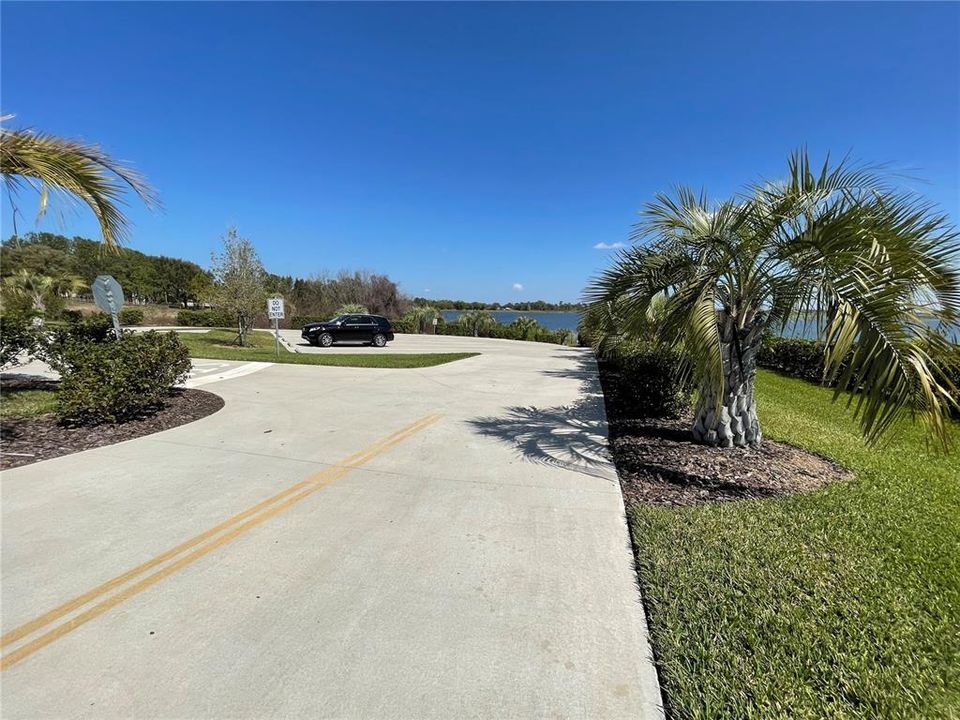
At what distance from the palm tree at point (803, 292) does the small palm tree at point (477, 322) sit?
28948 mm

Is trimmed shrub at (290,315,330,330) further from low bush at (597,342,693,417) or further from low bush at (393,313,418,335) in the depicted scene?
low bush at (597,342,693,417)

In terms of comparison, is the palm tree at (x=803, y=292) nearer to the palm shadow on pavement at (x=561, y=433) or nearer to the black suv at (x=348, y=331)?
the palm shadow on pavement at (x=561, y=433)

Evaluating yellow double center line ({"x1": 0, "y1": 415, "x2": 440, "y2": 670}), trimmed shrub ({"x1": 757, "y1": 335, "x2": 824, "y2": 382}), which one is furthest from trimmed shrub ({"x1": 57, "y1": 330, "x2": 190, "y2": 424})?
trimmed shrub ({"x1": 757, "y1": 335, "x2": 824, "y2": 382})

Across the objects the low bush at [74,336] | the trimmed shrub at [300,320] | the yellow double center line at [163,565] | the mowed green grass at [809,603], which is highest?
the trimmed shrub at [300,320]

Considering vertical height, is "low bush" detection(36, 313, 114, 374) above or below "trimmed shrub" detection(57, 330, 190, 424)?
above

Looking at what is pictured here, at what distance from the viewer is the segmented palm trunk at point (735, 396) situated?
16.2ft

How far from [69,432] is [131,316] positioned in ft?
103

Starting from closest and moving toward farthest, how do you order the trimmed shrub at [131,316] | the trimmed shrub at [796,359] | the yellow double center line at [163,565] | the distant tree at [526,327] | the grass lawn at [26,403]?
the yellow double center line at [163,565], the grass lawn at [26,403], the trimmed shrub at [796,359], the trimmed shrub at [131,316], the distant tree at [526,327]

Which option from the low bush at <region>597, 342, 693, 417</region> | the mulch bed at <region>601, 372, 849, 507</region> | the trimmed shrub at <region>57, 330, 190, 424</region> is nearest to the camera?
the mulch bed at <region>601, 372, 849, 507</region>

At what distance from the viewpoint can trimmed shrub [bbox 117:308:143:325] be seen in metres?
29.8

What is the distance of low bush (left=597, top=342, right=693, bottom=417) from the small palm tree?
2598 cm

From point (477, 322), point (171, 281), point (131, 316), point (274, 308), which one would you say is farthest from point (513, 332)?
point (171, 281)

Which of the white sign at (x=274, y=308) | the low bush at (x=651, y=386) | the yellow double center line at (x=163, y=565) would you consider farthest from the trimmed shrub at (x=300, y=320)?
the yellow double center line at (x=163, y=565)

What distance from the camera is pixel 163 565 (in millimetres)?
2969
